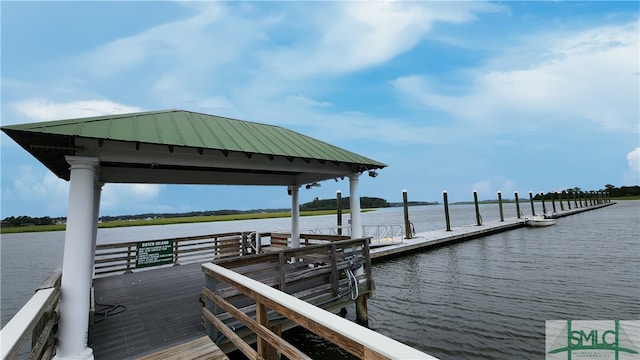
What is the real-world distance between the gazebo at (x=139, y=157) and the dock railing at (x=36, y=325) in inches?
8.7

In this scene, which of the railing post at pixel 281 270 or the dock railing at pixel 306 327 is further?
the railing post at pixel 281 270

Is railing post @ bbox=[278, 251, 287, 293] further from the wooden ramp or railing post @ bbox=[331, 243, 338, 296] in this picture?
the wooden ramp

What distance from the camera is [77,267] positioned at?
11.6 ft

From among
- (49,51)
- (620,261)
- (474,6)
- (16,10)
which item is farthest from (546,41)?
(49,51)

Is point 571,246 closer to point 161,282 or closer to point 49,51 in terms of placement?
point 161,282

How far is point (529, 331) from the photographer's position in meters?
6.29

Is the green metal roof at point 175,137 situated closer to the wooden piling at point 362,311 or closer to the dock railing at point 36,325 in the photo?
the dock railing at point 36,325

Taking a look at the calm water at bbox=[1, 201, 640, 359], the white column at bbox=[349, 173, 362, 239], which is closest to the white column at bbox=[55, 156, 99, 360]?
the calm water at bbox=[1, 201, 640, 359]

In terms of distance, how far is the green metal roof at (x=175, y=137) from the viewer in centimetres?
357

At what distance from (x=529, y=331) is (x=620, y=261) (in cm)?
1022

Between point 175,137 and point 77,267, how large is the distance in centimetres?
208

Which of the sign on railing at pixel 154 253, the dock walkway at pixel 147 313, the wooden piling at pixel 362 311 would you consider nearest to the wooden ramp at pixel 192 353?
the dock walkway at pixel 147 313

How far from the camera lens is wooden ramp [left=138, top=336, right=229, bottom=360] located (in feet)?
10.0

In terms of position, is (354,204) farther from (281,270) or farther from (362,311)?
(281,270)
